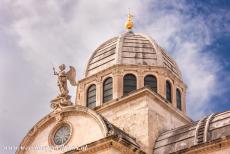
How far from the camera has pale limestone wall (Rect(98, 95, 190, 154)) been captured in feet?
102

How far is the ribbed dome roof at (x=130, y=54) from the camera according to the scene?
36281mm

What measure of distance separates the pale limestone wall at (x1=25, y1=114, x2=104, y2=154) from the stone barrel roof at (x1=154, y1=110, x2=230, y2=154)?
12.9 feet

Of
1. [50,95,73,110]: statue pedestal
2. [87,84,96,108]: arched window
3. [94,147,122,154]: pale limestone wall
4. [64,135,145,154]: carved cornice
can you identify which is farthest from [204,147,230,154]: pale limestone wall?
[87,84,96,108]: arched window

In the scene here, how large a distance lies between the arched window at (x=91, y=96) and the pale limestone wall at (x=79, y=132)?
4.99 m

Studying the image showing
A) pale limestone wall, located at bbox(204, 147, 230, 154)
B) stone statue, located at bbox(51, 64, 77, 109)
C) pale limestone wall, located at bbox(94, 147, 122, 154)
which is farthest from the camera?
stone statue, located at bbox(51, 64, 77, 109)

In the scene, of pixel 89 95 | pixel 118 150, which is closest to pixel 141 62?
pixel 89 95

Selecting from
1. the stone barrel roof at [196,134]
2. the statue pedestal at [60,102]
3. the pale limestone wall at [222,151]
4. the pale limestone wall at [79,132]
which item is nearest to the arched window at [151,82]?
the stone barrel roof at [196,134]

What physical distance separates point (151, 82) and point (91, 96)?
4.56 meters

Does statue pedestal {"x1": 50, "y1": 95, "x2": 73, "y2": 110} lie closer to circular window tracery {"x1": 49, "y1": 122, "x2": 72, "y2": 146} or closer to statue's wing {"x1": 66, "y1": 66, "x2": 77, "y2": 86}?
circular window tracery {"x1": 49, "y1": 122, "x2": 72, "y2": 146}

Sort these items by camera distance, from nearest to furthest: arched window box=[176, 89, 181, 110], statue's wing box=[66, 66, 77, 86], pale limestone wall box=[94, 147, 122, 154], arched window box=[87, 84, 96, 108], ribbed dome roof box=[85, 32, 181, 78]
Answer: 1. pale limestone wall box=[94, 147, 122, 154]
2. statue's wing box=[66, 66, 77, 86]
3. ribbed dome roof box=[85, 32, 181, 78]
4. arched window box=[87, 84, 96, 108]
5. arched window box=[176, 89, 181, 110]

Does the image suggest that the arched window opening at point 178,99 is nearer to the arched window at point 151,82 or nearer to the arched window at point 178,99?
the arched window at point 178,99

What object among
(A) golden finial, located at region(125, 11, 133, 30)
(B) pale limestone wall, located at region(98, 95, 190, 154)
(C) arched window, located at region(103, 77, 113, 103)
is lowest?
(B) pale limestone wall, located at region(98, 95, 190, 154)

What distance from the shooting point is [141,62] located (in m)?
36.0

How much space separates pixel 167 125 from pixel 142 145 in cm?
365
